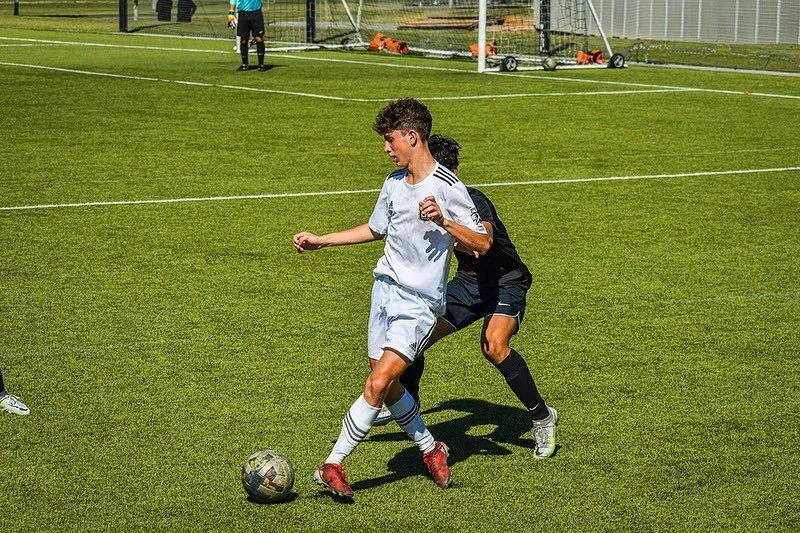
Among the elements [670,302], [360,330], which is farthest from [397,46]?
[360,330]

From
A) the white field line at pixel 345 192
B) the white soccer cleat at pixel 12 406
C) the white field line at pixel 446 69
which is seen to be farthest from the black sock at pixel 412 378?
the white field line at pixel 446 69

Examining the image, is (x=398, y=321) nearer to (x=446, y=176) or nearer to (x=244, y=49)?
(x=446, y=176)

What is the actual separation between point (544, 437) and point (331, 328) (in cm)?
286

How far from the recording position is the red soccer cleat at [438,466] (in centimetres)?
627

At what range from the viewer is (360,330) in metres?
9.23

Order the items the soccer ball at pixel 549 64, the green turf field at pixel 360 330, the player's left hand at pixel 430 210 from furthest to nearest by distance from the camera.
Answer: the soccer ball at pixel 549 64, the green turf field at pixel 360 330, the player's left hand at pixel 430 210

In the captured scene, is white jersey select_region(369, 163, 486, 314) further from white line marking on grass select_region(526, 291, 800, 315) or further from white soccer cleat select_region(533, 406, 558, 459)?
white line marking on grass select_region(526, 291, 800, 315)

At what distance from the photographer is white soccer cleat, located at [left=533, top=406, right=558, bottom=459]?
6.68 metres

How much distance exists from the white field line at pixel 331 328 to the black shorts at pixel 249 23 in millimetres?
20394

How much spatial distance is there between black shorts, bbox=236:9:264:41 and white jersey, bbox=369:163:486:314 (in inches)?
921

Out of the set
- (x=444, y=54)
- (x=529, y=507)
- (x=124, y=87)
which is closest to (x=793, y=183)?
(x=529, y=507)

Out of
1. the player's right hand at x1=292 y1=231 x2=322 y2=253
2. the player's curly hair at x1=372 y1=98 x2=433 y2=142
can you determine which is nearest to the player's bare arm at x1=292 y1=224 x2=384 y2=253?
the player's right hand at x1=292 y1=231 x2=322 y2=253

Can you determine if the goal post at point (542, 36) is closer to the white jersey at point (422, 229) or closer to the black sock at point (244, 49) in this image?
the black sock at point (244, 49)

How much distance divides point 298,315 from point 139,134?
10.2 m
